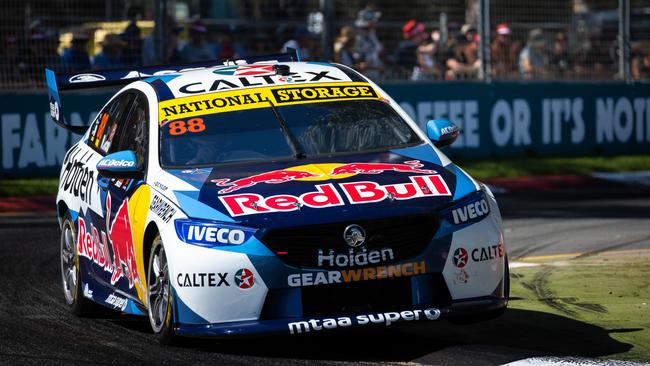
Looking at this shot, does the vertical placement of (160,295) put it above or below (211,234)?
below

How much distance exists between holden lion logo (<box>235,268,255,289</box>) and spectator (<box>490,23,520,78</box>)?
14299 millimetres

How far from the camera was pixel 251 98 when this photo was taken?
8531 mm

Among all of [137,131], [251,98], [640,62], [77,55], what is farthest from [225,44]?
[251,98]

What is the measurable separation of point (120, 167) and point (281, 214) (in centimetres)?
141

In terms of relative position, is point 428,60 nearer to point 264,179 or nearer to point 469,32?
point 469,32

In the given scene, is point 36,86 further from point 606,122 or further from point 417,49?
point 606,122

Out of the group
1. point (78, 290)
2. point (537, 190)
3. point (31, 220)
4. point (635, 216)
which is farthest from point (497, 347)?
point (537, 190)

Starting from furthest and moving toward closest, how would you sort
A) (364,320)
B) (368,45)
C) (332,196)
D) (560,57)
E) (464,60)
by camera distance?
(560,57) < (464,60) < (368,45) < (332,196) < (364,320)

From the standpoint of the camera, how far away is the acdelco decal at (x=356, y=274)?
6.93 meters

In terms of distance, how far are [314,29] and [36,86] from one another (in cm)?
405

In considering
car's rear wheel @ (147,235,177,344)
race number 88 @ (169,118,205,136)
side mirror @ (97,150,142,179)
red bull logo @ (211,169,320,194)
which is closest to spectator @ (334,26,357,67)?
race number 88 @ (169,118,205,136)

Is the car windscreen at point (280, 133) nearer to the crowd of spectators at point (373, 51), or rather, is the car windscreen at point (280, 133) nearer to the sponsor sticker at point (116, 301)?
the sponsor sticker at point (116, 301)

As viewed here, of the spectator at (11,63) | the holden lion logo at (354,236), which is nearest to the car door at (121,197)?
the holden lion logo at (354,236)

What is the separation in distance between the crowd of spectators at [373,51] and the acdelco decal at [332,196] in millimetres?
10365
